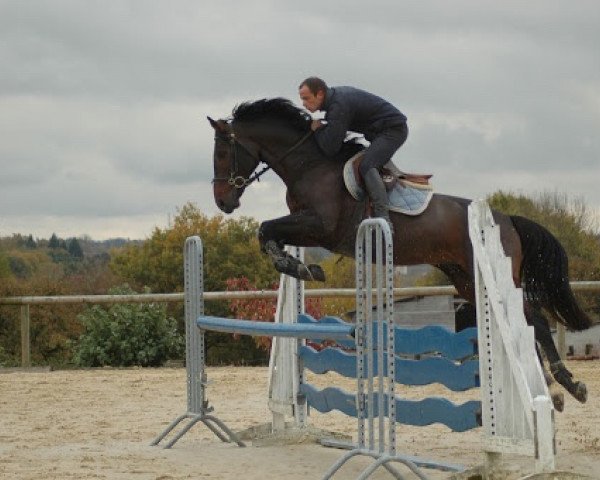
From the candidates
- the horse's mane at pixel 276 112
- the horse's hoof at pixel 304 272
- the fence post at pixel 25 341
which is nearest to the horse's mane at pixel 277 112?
the horse's mane at pixel 276 112

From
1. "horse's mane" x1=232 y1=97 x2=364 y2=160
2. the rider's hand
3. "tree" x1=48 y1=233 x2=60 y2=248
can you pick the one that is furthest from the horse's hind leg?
"tree" x1=48 y1=233 x2=60 y2=248

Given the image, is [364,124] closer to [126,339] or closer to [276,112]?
[276,112]

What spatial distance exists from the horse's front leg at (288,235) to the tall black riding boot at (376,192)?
12.1 inches

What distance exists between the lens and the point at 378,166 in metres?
5.92

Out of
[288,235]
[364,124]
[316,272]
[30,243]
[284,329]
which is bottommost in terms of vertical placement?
[284,329]

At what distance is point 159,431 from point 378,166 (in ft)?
7.42

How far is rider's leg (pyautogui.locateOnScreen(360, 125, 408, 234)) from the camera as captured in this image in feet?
19.2

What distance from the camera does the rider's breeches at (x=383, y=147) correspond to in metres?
5.88

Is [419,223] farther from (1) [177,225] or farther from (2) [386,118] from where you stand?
(1) [177,225]

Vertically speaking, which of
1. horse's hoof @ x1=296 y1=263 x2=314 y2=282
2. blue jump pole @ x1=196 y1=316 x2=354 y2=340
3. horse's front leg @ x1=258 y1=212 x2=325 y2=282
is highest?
horse's front leg @ x1=258 y1=212 x2=325 y2=282

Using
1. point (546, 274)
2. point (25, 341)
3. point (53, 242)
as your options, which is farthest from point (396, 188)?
point (53, 242)

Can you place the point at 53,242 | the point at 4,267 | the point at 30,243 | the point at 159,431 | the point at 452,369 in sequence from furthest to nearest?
the point at 53,242
the point at 30,243
the point at 4,267
the point at 159,431
the point at 452,369

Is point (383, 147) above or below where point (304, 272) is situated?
above

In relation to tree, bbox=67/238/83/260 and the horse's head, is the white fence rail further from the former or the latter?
tree, bbox=67/238/83/260
